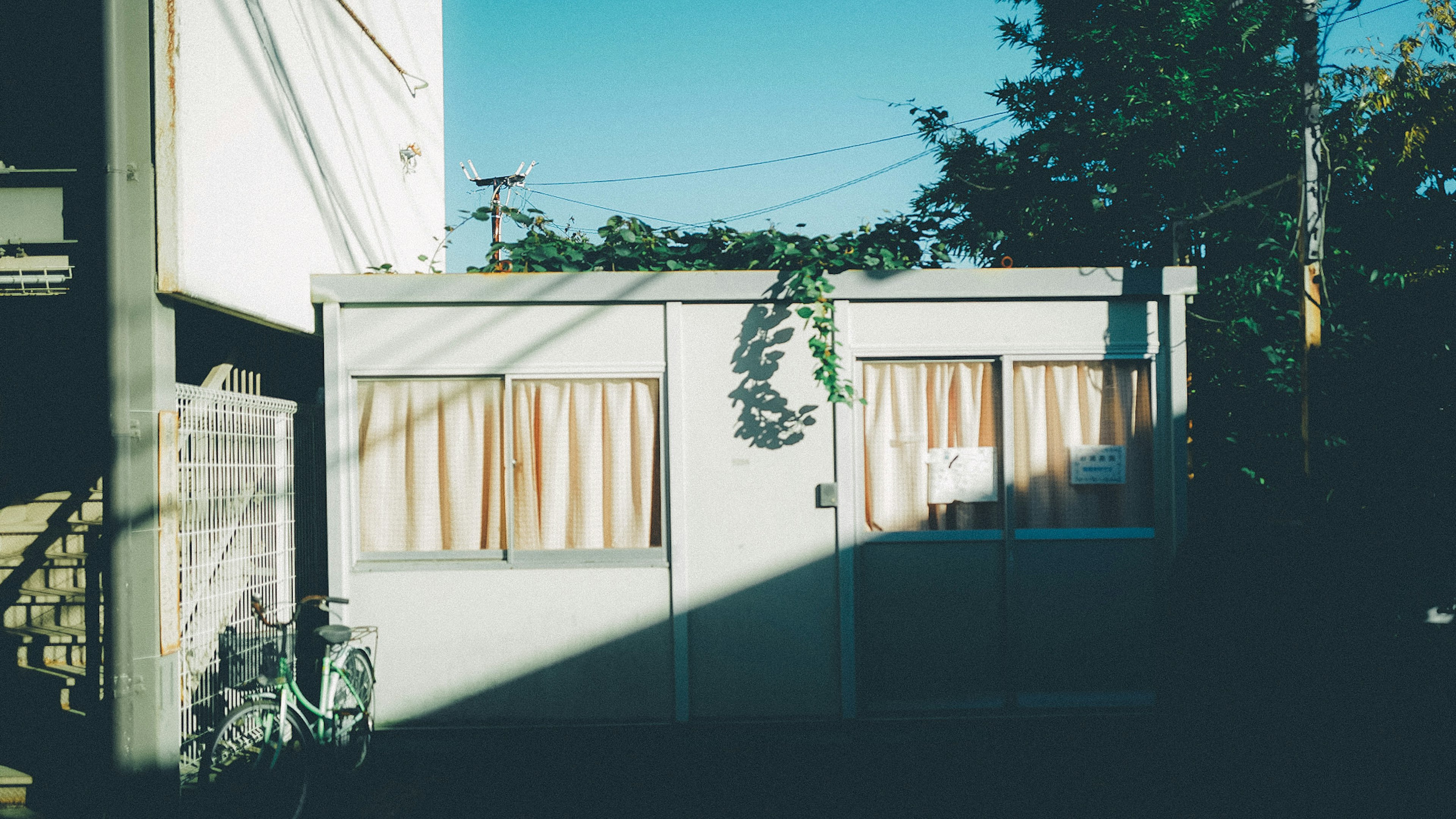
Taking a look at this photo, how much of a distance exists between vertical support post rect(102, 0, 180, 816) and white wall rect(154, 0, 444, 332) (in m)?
0.09

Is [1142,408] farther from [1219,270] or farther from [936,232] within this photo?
[1219,270]

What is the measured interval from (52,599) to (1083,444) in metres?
7.06

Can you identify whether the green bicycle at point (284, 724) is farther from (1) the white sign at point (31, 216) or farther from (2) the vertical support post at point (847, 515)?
(2) the vertical support post at point (847, 515)

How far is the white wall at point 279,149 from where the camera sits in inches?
175

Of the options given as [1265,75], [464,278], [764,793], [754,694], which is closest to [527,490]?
[464,278]

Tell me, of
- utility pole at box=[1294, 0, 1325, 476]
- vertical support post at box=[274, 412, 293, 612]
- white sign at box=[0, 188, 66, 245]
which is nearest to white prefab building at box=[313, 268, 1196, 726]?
vertical support post at box=[274, 412, 293, 612]

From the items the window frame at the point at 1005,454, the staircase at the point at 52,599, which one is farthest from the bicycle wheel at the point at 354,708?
the window frame at the point at 1005,454

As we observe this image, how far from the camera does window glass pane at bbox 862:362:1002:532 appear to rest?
18.1 ft

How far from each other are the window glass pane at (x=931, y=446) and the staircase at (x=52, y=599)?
16.7ft

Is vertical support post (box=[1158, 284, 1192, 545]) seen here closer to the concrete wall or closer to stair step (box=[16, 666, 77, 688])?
the concrete wall

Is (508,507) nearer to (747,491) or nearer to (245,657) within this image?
(747,491)

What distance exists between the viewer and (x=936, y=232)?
5.77 metres

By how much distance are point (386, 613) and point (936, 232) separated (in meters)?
4.35

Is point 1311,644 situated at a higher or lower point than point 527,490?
lower
